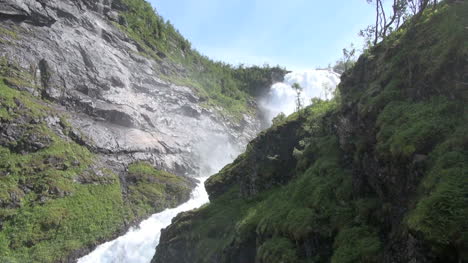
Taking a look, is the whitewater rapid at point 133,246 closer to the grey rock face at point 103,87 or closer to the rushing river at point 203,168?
the rushing river at point 203,168

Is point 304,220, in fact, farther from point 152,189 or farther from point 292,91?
point 292,91

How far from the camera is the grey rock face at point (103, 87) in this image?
54.8 m

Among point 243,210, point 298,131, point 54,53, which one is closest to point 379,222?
point 243,210

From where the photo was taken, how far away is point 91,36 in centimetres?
7081

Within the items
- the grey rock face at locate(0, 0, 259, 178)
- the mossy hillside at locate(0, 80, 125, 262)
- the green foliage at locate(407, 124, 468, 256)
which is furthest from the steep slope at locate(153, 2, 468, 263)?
the grey rock face at locate(0, 0, 259, 178)

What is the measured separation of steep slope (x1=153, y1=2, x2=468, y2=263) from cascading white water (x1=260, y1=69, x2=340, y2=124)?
8420 cm

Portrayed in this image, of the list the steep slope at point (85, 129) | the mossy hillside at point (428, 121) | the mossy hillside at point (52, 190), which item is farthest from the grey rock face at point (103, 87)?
the mossy hillside at point (428, 121)

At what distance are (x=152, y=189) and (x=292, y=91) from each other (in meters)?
74.3

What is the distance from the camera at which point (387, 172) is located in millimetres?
13508

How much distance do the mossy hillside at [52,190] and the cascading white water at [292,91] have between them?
6288cm

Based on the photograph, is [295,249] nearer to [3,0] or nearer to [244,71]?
[3,0]

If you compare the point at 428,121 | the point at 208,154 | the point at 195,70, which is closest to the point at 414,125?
the point at 428,121

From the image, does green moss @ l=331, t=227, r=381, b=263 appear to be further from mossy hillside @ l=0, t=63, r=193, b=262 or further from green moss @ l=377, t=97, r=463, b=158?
mossy hillside @ l=0, t=63, r=193, b=262

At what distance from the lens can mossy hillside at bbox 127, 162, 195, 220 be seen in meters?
47.7
